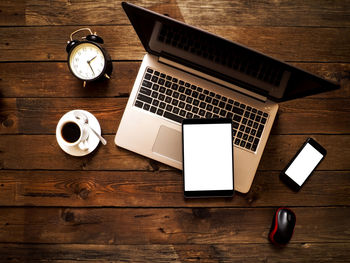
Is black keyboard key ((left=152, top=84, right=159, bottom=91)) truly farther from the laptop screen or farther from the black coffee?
the black coffee

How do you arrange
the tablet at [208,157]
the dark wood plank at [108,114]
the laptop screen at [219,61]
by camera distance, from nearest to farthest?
the laptop screen at [219,61], the tablet at [208,157], the dark wood plank at [108,114]

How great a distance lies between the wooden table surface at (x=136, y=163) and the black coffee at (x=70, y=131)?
0.12 m

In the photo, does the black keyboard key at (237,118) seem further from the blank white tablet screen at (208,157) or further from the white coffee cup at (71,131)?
the white coffee cup at (71,131)

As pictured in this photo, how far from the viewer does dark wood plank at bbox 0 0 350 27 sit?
3.41 feet

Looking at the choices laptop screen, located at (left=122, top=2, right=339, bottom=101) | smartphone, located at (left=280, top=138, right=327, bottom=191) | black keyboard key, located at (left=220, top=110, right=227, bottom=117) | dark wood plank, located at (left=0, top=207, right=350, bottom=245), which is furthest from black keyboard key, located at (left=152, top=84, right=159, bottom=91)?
smartphone, located at (left=280, top=138, right=327, bottom=191)

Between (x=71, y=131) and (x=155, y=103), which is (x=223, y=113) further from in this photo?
(x=71, y=131)

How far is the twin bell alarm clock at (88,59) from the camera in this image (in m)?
0.93

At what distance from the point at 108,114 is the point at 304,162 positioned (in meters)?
0.74

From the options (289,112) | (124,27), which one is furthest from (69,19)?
(289,112)

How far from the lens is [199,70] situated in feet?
3.03

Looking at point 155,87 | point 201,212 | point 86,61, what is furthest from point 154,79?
point 201,212

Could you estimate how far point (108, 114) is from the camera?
1016 mm

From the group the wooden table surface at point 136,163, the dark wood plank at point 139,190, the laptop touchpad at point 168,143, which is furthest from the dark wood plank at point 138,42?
the dark wood plank at point 139,190

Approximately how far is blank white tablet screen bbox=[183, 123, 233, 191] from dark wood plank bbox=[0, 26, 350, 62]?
37 cm
